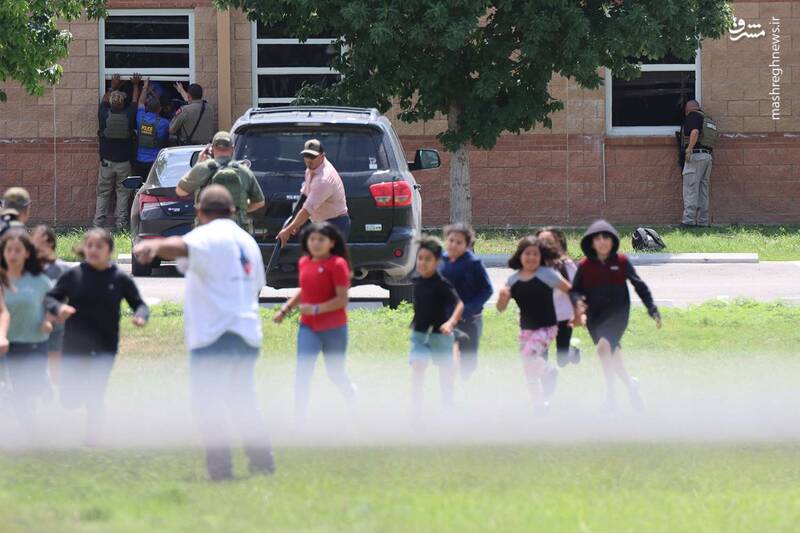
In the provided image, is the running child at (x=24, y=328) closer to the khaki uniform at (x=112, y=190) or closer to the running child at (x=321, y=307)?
the running child at (x=321, y=307)

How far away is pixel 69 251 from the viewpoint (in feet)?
68.3

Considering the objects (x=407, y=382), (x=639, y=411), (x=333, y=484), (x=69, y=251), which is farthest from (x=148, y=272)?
(x=333, y=484)

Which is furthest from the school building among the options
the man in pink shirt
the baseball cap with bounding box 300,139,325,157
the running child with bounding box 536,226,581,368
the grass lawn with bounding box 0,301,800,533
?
the grass lawn with bounding box 0,301,800,533

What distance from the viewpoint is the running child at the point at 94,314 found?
9008mm

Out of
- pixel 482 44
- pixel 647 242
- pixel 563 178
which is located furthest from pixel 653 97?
pixel 482 44

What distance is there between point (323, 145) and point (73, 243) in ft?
28.5

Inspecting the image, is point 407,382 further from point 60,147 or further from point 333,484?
point 60,147

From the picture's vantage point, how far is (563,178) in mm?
25719

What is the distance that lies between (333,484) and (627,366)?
4303 mm

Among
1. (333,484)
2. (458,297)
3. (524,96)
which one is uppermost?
(524,96)

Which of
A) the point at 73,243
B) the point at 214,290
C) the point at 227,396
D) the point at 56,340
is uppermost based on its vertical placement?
the point at 214,290

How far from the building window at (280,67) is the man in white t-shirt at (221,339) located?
58.9ft

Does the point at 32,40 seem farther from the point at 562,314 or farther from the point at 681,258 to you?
the point at 562,314

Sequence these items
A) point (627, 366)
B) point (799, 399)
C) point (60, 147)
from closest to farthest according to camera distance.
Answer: point (799, 399) < point (627, 366) < point (60, 147)
